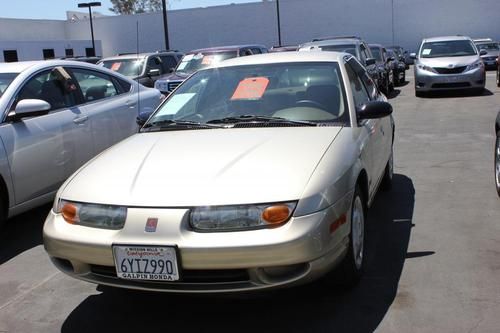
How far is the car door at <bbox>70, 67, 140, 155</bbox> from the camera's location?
19.7 ft

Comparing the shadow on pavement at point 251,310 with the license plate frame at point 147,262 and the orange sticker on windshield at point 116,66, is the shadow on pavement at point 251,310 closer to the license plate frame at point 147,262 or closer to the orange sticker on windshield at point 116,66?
the license plate frame at point 147,262

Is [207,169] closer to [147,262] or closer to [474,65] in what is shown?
[147,262]

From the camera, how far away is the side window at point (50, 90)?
17.8 feet

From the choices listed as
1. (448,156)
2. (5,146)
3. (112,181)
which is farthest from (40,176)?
(448,156)

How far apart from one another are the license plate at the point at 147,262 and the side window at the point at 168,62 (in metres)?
12.6

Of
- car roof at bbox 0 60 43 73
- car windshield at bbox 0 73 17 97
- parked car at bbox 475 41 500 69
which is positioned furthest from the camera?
parked car at bbox 475 41 500 69

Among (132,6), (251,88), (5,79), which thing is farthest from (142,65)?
(132,6)

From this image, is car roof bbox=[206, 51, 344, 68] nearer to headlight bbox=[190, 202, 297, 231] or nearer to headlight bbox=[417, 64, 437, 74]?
headlight bbox=[190, 202, 297, 231]

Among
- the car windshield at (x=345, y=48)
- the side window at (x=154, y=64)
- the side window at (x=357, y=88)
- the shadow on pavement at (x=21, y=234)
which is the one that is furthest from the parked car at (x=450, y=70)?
the shadow on pavement at (x=21, y=234)

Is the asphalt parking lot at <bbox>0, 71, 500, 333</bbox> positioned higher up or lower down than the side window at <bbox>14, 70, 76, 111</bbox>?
lower down

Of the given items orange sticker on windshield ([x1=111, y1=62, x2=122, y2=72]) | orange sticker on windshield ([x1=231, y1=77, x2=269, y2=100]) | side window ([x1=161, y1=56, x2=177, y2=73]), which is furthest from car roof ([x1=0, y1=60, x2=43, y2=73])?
side window ([x1=161, y1=56, x2=177, y2=73])

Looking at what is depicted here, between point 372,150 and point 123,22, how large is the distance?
51856 mm

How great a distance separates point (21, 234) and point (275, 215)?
3254 mm

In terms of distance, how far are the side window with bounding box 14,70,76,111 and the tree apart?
7606cm
